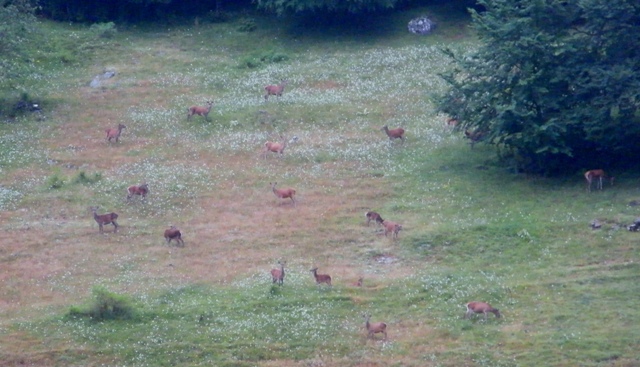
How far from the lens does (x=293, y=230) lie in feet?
113

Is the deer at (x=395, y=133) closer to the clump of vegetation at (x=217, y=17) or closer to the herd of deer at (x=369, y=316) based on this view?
the herd of deer at (x=369, y=316)

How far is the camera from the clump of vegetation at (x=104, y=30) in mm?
57781

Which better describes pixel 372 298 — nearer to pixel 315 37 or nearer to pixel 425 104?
pixel 425 104

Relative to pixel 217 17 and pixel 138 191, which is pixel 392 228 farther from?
pixel 217 17

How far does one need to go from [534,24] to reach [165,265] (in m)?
18.1

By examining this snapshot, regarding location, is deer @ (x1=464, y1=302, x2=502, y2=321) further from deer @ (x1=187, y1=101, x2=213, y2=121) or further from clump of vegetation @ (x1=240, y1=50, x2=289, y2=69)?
clump of vegetation @ (x1=240, y1=50, x2=289, y2=69)

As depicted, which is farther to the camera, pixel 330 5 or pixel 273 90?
pixel 330 5

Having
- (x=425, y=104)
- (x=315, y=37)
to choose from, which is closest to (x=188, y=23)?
(x=315, y=37)

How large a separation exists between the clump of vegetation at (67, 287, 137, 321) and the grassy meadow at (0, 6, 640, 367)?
0.10m

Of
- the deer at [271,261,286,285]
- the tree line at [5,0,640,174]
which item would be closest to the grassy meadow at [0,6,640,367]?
the deer at [271,261,286,285]

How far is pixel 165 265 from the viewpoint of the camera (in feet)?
105

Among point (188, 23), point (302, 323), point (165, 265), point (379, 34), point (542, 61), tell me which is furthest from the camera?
point (188, 23)

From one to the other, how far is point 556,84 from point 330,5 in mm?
20887

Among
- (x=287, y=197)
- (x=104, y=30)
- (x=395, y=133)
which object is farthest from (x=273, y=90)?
(x=104, y=30)
